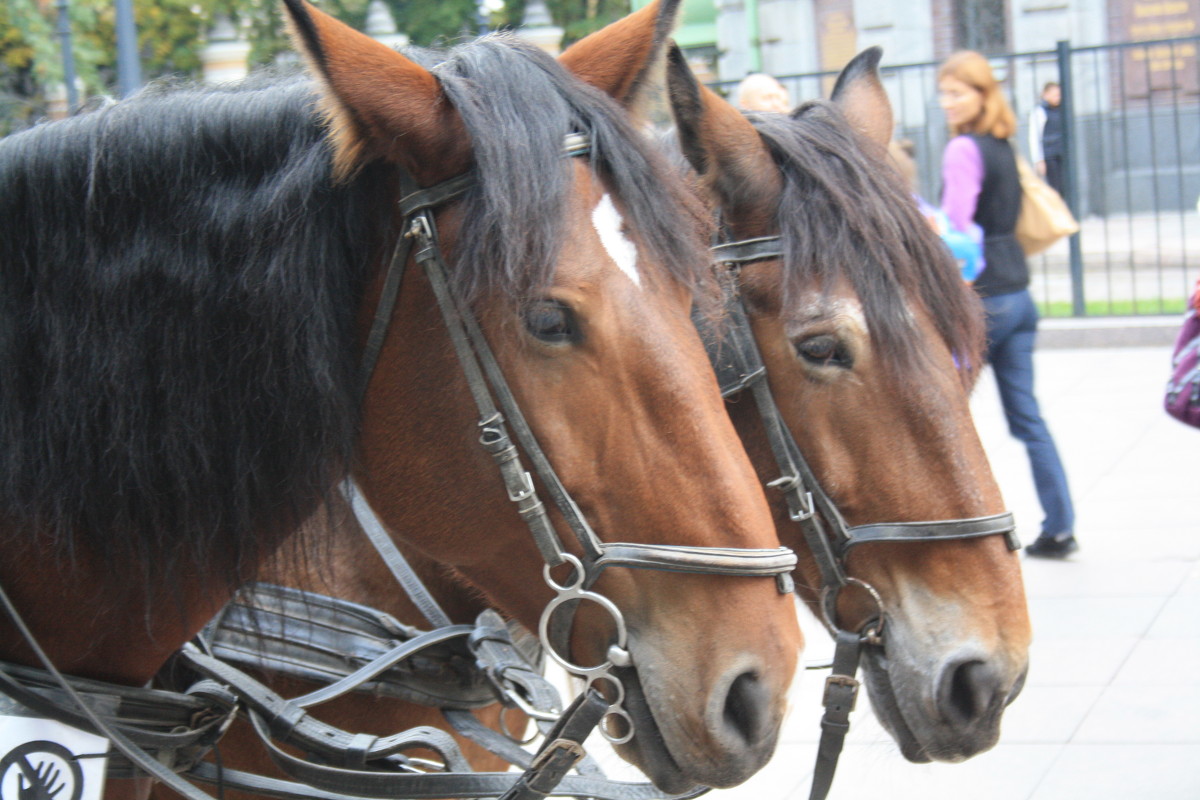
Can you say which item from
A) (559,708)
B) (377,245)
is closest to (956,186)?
(559,708)

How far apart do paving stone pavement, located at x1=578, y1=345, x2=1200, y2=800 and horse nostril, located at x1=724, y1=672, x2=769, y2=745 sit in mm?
629

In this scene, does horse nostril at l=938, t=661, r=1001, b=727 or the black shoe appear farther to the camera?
→ the black shoe

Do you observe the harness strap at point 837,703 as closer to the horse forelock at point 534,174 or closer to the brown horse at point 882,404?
the brown horse at point 882,404

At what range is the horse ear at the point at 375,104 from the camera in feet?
5.62

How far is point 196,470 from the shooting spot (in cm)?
187

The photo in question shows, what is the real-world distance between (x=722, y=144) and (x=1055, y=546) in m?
4.18

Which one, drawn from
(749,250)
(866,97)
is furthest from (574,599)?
(866,97)

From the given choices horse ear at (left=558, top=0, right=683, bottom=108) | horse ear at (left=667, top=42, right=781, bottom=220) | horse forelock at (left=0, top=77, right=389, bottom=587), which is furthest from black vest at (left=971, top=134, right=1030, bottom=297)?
horse forelock at (left=0, top=77, right=389, bottom=587)

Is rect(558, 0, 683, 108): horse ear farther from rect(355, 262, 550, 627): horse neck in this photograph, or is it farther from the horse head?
rect(355, 262, 550, 627): horse neck

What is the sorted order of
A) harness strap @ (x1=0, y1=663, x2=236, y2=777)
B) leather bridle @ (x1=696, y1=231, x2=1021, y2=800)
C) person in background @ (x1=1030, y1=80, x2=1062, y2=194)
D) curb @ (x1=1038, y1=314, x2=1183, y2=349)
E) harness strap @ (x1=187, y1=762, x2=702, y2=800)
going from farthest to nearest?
person in background @ (x1=1030, y1=80, x2=1062, y2=194) → curb @ (x1=1038, y1=314, x2=1183, y2=349) → leather bridle @ (x1=696, y1=231, x2=1021, y2=800) → harness strap @ (x1=187, y1=762, x2=702, y2=800) → harness strap @ (x1=0, y1=663, x2=236, y2=777)

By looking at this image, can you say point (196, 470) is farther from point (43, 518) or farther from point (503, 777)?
point (503, 777)

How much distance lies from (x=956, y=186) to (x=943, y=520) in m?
3.78

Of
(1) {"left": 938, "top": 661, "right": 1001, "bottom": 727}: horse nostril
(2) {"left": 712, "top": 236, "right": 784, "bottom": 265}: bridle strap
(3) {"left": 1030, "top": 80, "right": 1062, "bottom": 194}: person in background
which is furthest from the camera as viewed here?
(3) {"left": 1030, "top": 80, "right": 1062, "bottom": 194}: person in background

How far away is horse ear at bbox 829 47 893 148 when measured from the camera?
3.15m
